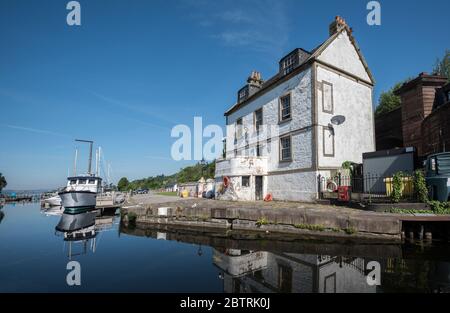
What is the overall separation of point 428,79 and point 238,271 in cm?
2187

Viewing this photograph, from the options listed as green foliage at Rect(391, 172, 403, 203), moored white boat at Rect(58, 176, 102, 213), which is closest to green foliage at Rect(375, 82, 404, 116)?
green foliage at Rect(391, 172, 403, 203)

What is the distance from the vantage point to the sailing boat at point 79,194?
2184 cm

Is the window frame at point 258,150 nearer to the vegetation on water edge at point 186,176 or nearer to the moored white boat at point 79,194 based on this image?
the moored white boat at point 79,194

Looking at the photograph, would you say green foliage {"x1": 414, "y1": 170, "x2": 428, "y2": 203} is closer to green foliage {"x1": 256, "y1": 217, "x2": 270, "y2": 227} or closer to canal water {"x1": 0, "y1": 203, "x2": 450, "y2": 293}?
canal water {"x1": 0, "y1": 203, "x2": 450, "y2": 293}

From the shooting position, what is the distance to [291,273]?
6477 millimetres

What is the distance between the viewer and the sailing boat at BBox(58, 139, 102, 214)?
21.8 meters

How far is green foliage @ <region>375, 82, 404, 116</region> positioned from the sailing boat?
34.0 m

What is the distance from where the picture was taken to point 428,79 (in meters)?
18.6

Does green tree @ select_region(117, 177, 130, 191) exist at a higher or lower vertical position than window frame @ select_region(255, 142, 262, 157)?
lower

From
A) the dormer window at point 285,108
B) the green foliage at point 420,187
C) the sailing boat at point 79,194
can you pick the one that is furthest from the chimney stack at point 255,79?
the sailing boat at point 79,194

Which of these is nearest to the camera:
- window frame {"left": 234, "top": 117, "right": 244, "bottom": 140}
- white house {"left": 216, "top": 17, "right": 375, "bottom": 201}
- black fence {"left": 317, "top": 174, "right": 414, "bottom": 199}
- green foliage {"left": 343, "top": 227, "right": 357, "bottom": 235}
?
green foliage {"left": 343, "top": 227, "right": 357, "bottom": 235}

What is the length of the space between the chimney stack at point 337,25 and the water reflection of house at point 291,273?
55.0ft

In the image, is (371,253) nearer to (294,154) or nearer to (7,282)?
(294,154)

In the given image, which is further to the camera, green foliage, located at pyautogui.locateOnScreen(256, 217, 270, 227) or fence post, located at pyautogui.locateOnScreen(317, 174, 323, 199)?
fence post, located at pyautogui.locateOnScreen(317, 174, 323, 199)
